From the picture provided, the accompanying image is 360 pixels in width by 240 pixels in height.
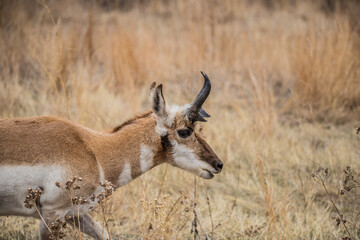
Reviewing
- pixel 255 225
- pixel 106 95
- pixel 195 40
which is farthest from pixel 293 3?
pixel 255 225

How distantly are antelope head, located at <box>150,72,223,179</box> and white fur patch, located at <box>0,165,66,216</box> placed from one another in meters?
1.04

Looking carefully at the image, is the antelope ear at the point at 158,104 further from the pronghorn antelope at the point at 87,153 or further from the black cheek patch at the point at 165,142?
the black cheek patch at the point at 165,142

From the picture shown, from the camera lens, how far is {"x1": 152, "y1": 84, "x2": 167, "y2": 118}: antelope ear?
3.41m

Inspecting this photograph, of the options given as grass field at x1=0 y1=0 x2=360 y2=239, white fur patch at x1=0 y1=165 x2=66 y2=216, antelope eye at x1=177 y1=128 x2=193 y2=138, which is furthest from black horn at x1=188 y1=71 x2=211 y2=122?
white fur patch at x1=0 y1=165 x2=66 y2=216

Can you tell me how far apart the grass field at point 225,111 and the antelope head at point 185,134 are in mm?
318

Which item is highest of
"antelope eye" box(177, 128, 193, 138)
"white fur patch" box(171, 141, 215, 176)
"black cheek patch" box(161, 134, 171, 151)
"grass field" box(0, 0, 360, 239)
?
"antelope eye" box(177, 128, 193, 138)

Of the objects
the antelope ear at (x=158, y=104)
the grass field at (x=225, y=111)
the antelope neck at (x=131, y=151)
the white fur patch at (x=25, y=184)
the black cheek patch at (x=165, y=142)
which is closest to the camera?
the white fur patch at (x=25, y=184)

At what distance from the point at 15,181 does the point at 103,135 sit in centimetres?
88

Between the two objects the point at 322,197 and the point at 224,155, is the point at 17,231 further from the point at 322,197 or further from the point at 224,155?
the point at 322,197

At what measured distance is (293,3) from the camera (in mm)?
19672

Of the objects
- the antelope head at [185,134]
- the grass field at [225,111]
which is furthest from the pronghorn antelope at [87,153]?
the grass field at [225,111]

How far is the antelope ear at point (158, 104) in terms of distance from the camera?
3.41 meters

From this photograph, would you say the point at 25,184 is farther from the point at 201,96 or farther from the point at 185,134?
the point at 201,96

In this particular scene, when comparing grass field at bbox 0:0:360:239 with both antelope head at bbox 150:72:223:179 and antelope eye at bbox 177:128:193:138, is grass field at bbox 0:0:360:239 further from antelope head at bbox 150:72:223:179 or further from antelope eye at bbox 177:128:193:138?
antelope eye at bbox 177:128:193:138
